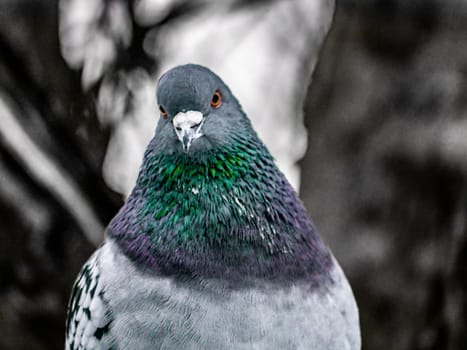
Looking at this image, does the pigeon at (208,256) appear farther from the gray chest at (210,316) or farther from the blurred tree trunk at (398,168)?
the blurred tree trunk at (398,168)

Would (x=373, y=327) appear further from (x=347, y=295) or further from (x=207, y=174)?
(x=207, y=174)

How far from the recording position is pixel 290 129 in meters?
6.66

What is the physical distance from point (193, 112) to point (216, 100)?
0.63ft

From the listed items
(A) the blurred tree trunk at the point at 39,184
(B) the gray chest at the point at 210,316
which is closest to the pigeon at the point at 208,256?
(B) the gray chest at the point at 210,316

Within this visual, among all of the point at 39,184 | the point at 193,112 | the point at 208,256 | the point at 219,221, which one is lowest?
the point at 208,256

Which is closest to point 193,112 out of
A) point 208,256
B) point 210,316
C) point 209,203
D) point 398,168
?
point 209,203

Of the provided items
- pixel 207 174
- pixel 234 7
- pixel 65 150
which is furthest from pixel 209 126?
pixel 234 7

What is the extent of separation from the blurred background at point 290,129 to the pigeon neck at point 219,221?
1.42 m

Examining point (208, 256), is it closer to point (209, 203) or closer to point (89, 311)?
point (209, 203)

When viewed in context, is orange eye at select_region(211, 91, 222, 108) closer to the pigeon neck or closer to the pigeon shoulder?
the pigeon neck

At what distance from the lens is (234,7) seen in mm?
6055

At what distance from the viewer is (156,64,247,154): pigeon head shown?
3.40 m

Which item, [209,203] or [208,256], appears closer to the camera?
[208,256]

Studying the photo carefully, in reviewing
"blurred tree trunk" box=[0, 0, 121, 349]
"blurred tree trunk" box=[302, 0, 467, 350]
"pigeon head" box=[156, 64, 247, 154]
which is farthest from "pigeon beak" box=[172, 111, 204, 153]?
"blurred tree trunk" box=[302, 0, 467, 350]
